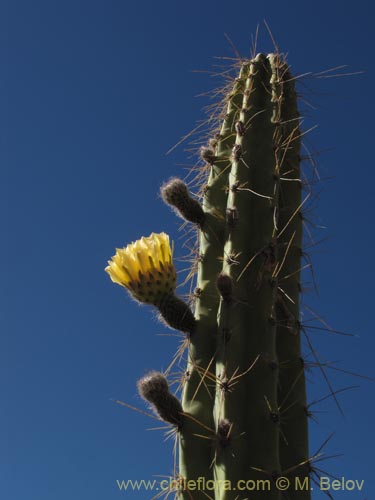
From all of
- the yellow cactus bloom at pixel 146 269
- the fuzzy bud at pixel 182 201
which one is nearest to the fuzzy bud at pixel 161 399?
the yellow cactus bloom at pixel 146 269

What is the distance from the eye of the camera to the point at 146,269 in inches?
122

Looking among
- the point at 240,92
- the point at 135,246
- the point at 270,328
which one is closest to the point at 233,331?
the point at 270,328

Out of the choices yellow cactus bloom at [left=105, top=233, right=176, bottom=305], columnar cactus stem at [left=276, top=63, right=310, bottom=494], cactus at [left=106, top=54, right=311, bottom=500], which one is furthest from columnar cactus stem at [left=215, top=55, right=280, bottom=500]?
yellow cactus bloom at [left=105, top=233, right=176, bottom=305]

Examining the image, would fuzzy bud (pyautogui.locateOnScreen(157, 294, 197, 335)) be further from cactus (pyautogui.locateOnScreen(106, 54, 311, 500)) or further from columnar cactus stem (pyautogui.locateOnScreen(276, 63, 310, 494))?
columnar cactus stem (pyautogui.locateOnScreen(276, 63, 310, 494))

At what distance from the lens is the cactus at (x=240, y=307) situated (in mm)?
2775

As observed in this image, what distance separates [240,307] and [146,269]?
1.49 feet

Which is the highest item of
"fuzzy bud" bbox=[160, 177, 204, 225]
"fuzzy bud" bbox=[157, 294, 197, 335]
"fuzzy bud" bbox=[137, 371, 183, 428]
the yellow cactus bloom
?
"fuzzy bud" bbox=[160, 177, 204, 225]

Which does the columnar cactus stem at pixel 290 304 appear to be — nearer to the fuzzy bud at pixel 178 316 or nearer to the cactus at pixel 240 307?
the cactus at pixel 240 307

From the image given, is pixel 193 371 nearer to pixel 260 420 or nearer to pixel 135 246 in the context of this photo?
pixel 260 420

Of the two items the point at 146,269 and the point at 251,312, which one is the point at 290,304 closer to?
the point at 251,312

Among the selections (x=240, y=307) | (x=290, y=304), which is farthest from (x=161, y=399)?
(x=290, y=304)

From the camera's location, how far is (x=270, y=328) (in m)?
2.99

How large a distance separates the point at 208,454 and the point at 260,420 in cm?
25

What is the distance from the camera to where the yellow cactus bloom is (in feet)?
10.2
